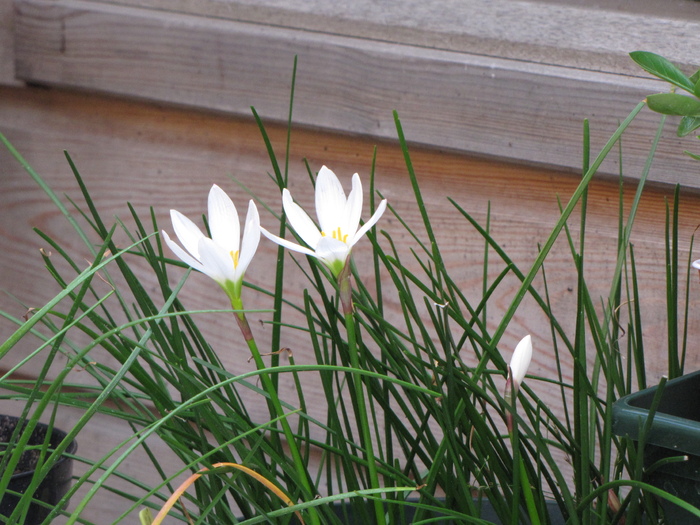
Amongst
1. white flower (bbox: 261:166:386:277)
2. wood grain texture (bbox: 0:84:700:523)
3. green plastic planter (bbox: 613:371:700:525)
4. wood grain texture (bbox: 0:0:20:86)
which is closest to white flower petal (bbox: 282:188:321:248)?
white flower (bbox: 261:166:386:277)

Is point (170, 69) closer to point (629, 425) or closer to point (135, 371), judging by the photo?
point (135, 371)

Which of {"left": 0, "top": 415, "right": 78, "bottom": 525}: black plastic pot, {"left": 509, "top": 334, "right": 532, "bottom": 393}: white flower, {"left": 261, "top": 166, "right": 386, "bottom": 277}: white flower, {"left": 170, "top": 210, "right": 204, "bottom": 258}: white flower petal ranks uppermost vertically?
{"left": 261, "top": 166, "right": 386, "bottom": 277}: white flower

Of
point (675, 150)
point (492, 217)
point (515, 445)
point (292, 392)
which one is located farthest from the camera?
point (292, 392)

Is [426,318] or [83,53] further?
[83,53]

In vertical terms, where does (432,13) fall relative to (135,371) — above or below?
above

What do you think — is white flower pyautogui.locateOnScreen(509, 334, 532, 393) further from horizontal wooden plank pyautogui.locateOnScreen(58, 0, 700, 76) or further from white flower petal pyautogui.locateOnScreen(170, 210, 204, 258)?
horizontal wooden plank pyautogui.locateOnScreen(58, 0, 700, 76)

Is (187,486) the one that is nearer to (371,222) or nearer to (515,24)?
(371,222)

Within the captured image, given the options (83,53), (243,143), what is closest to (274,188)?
(243,143)
